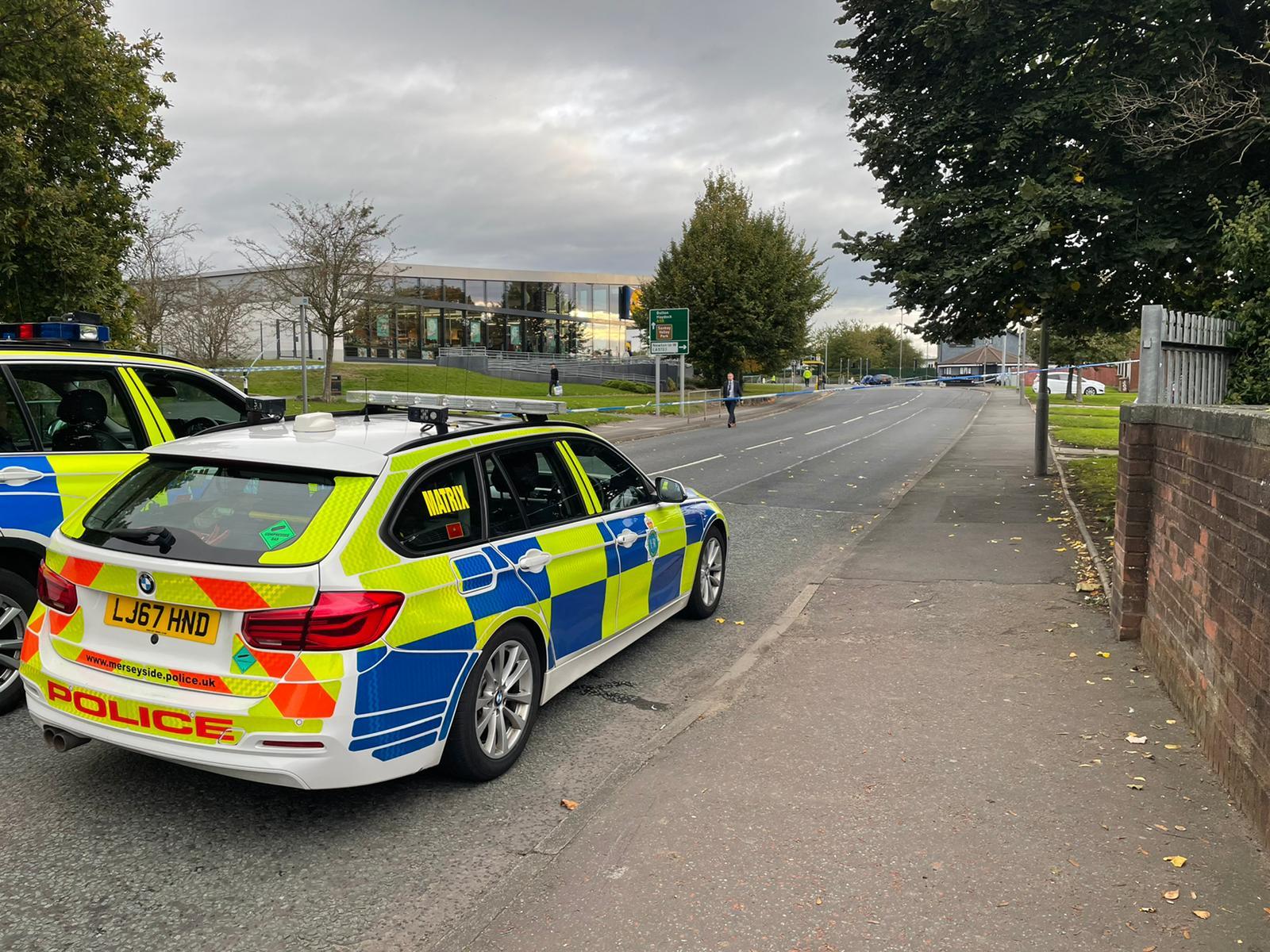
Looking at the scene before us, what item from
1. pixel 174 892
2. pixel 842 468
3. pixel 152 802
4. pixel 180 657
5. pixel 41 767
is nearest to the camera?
pixel 174 892

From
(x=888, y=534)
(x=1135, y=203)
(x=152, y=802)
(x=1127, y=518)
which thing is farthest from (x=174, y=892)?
(x=1135, y=203)

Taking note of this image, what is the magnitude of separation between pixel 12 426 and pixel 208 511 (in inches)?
70.7

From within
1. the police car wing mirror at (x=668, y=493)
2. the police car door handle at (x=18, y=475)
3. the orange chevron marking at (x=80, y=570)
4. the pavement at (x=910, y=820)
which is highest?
the police car door handle at (x=18, y=475)

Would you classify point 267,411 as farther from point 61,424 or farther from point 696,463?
point 696,463

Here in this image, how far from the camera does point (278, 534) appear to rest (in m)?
3.54

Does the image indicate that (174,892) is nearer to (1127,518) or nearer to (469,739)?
(469,739)

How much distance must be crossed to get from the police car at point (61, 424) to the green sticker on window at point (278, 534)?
6.28ft

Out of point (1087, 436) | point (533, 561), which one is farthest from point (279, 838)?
point (1087, 436)

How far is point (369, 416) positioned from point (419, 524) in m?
1.49

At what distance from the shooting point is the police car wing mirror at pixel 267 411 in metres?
4.84

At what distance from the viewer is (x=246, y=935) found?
2951 millimetres

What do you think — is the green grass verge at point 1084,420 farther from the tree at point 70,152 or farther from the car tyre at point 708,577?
the tree at point 70,152

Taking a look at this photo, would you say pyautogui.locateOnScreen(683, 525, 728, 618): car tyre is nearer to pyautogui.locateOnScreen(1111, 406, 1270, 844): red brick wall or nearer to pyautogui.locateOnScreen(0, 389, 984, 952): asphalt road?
pyautogui.locateOnScreen(0, 389, 984, 952): asphalt road

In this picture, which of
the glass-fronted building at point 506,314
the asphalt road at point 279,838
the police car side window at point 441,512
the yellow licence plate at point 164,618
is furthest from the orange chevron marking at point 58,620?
the glass-fronted building at point 506,314
